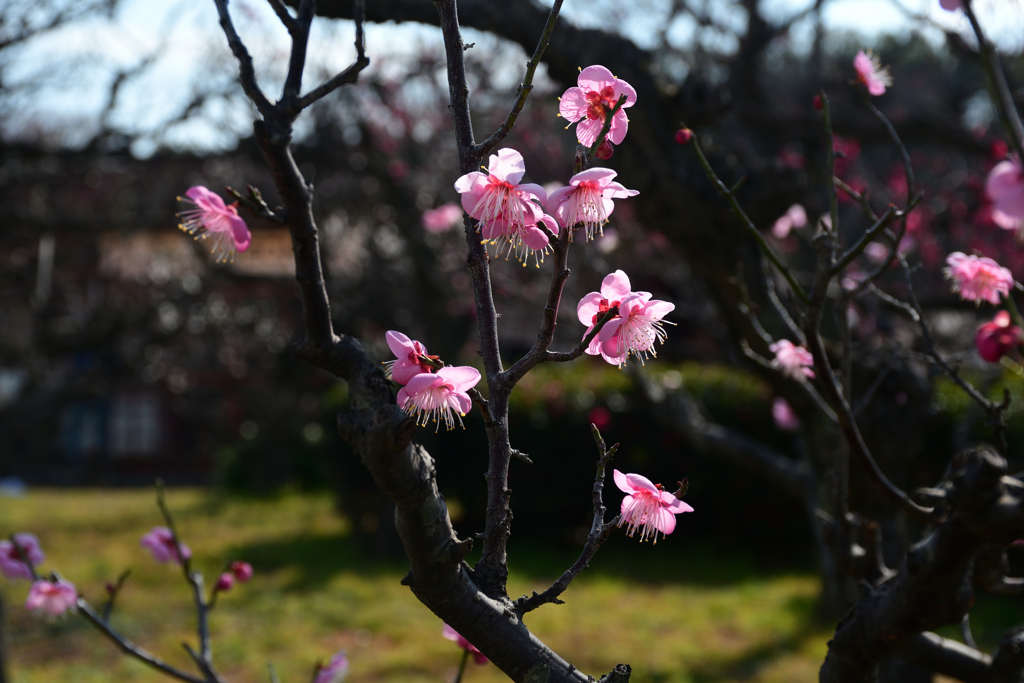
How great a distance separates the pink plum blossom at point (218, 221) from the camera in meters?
1.23

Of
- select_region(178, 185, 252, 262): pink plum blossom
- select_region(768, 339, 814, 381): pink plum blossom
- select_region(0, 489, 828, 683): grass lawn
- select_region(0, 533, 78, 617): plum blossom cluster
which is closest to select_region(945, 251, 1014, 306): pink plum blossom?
select_region(768, 339, 814, 381): pink plum blossom

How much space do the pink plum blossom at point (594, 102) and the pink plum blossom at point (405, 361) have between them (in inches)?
15.9

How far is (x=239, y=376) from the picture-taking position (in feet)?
36.2

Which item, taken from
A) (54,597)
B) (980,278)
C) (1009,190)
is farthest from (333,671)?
(1009,190)

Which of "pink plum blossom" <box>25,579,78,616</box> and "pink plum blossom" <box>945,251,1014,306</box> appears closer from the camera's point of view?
"pink plum blossom" <box>945,251,1014,306</box>

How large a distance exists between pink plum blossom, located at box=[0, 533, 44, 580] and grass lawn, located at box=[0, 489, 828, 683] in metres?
2.37

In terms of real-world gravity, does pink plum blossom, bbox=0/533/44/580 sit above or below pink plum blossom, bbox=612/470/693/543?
below

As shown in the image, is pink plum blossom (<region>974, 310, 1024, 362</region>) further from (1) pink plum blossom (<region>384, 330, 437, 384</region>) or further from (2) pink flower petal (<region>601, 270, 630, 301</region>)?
(1) pink plum blossom (<region>384, 330, 437, 384</region>)

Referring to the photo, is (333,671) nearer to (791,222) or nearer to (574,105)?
(574,105)

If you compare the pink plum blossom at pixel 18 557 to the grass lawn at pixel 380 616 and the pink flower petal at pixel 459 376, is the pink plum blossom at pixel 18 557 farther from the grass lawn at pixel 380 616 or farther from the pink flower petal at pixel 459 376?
the grass lawn at pixel 380 616

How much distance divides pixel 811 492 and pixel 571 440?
13.6 ft

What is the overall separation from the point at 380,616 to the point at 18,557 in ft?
11.9

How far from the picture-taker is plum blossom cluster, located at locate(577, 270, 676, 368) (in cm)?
107

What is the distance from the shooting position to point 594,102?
116 cm
